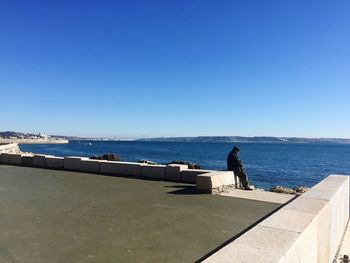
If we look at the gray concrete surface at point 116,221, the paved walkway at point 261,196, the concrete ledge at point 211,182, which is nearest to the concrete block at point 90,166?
the gray concrete surface at point 116,221

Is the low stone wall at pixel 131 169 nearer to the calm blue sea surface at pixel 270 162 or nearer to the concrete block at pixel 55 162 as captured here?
the concrete block at pixel 55 162

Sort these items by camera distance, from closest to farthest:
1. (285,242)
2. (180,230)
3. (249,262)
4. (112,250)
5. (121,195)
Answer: (249,262)
(285,242)
(112,250)
(180,230)
(121,195)

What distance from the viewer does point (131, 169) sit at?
12.5 meters

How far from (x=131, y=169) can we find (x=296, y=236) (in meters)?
9.26

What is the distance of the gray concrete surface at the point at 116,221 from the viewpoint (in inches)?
190

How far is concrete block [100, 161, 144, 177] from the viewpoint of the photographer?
12384 millimetres

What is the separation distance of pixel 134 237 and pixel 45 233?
1.59 m

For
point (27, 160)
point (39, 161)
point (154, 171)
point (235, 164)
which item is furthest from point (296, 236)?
point (27, 160)

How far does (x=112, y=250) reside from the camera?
4891 mm

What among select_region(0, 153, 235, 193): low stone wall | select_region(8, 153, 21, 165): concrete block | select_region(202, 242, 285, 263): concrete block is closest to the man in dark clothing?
select_region(0, 153, 235, 193): low stone wall

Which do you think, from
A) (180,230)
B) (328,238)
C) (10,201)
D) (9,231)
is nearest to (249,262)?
(180,230)

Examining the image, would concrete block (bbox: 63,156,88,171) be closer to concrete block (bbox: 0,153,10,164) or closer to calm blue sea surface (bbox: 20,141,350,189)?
concrete block (bbox: 0,153,10,164)

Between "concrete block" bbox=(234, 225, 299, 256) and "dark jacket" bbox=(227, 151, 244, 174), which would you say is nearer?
"concrete block" bbox=(234, 225, 299, 256)

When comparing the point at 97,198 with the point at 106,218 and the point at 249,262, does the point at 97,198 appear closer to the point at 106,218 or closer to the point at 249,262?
the point at 106,218
